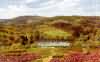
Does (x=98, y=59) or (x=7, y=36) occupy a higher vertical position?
(x=7, y=36)

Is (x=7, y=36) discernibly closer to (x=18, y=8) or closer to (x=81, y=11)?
(x=18, y=8)

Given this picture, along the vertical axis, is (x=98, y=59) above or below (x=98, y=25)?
below

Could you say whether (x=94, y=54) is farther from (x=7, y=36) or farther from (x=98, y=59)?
(x=7, y=36)

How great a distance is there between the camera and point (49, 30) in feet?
9.77

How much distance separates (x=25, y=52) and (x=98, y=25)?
105 cm

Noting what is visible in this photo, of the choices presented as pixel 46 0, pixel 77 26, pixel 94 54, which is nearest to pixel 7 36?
pixel 46 0

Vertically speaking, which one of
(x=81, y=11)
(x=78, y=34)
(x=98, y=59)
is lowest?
(x=98, y=59)

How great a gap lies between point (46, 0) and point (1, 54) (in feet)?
3.08

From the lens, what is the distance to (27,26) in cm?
301

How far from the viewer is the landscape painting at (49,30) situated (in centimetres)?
296

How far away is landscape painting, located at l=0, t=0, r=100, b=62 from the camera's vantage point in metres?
2.96

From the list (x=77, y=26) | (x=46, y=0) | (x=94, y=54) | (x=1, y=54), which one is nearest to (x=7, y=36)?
(x=1, y=54)

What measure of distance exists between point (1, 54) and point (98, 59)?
1289mm

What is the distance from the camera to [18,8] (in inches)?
117
